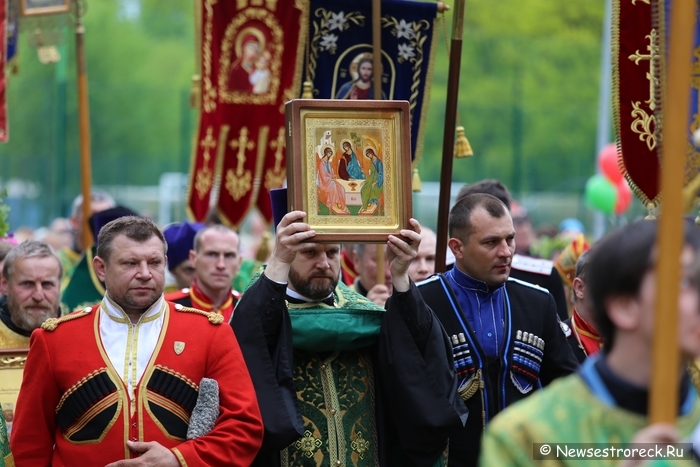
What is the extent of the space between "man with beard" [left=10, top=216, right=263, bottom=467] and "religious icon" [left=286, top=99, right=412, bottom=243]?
0.60 m

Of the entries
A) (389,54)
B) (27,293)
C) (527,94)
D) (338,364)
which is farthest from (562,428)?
(527,94)

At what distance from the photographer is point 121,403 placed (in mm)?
4164

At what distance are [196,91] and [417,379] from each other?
5362 millimetres

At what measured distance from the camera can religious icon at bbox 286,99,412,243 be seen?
4387 millimetres

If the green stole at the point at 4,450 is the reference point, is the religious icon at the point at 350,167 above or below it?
above

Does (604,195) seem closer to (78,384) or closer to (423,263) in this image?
(423,263)

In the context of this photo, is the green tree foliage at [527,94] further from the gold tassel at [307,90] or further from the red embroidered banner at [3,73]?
the gold tassel at [307,90]

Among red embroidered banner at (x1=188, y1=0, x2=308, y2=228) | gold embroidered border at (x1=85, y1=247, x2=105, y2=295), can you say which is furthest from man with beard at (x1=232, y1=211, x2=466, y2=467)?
red embroidered banner at (x1=188, y1=0, x2=308, y2=228)

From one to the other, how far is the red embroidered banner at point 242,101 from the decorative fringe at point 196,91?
58 millimetres

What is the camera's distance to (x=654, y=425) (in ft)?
7.75

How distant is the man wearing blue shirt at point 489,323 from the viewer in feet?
15.9

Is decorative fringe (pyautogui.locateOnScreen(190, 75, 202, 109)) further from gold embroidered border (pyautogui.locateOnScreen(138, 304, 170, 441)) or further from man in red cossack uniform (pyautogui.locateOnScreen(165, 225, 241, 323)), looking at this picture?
gold embroidered border (pyautogui.locateOnScreen(138, 304, 170, 441))

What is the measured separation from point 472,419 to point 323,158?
1.31m

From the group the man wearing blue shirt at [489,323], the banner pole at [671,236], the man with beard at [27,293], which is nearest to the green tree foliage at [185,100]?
the man with beard at [27,293]
